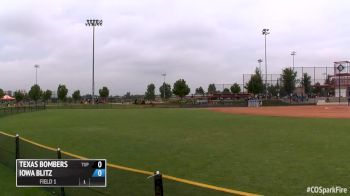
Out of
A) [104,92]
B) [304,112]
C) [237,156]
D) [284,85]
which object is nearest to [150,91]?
[104,92]

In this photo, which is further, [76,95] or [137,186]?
[76,95]

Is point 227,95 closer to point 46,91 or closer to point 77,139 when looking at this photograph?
point 46,91

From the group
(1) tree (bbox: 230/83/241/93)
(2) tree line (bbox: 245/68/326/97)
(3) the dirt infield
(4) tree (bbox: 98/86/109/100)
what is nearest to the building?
(2) tree line (bbox: 245/68/326/97)

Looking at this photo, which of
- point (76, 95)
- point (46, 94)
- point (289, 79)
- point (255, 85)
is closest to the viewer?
point (255, 85)

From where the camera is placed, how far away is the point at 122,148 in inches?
608

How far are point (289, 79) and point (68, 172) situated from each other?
92603 mm

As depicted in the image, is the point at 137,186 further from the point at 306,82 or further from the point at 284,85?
the point at 306,82

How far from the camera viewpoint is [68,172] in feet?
18.0

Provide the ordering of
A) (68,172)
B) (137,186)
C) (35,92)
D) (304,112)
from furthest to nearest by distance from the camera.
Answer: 1. (35,92)
2. (304,112)
3. (137,186)
4. (68,172)

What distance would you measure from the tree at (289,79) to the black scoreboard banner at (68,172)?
9229 centimetres

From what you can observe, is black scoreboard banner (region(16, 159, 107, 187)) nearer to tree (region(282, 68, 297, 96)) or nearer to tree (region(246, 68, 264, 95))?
tree (region(246, 68, 264, 95))

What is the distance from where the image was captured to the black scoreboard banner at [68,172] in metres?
5.46

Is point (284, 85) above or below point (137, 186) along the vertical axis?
above

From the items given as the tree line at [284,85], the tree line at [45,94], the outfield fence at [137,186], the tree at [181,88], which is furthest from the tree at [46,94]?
the outfield fence at [137,186]
